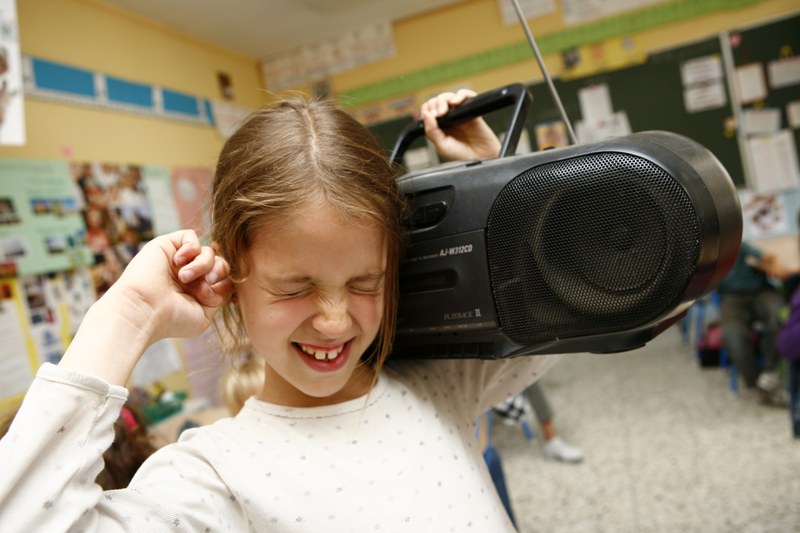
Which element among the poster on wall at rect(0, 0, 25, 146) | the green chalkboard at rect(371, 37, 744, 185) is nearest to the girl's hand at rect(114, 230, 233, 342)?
the poster on wall at rect(0, 0, 25, 146)

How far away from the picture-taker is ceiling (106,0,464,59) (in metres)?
2.60

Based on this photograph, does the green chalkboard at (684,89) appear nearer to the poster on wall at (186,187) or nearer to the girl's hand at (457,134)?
the poster on wall at (186,187)

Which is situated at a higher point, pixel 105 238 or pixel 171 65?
pixel 171 65

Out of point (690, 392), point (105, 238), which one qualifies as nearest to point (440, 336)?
point (105, 238)

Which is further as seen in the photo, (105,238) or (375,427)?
(105,238)

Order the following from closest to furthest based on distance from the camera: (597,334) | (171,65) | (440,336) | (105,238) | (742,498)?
(597,334) → (440,336) → (742,498) → (105,238) → (171,65)

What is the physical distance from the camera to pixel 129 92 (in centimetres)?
244

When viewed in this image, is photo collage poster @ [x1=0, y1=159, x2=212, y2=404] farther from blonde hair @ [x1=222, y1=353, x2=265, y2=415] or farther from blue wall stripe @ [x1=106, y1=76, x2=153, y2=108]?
blonde hair @ [x1=222, y1=353, x2=265, y2=415]

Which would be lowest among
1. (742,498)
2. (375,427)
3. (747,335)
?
(742,498)

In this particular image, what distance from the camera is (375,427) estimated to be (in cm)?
64

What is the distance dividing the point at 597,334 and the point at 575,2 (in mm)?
2936

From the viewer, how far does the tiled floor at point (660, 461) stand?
1778mm

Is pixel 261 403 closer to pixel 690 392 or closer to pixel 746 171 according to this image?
pixel 690 392

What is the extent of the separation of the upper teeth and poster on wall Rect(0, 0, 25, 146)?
1.27 meters
